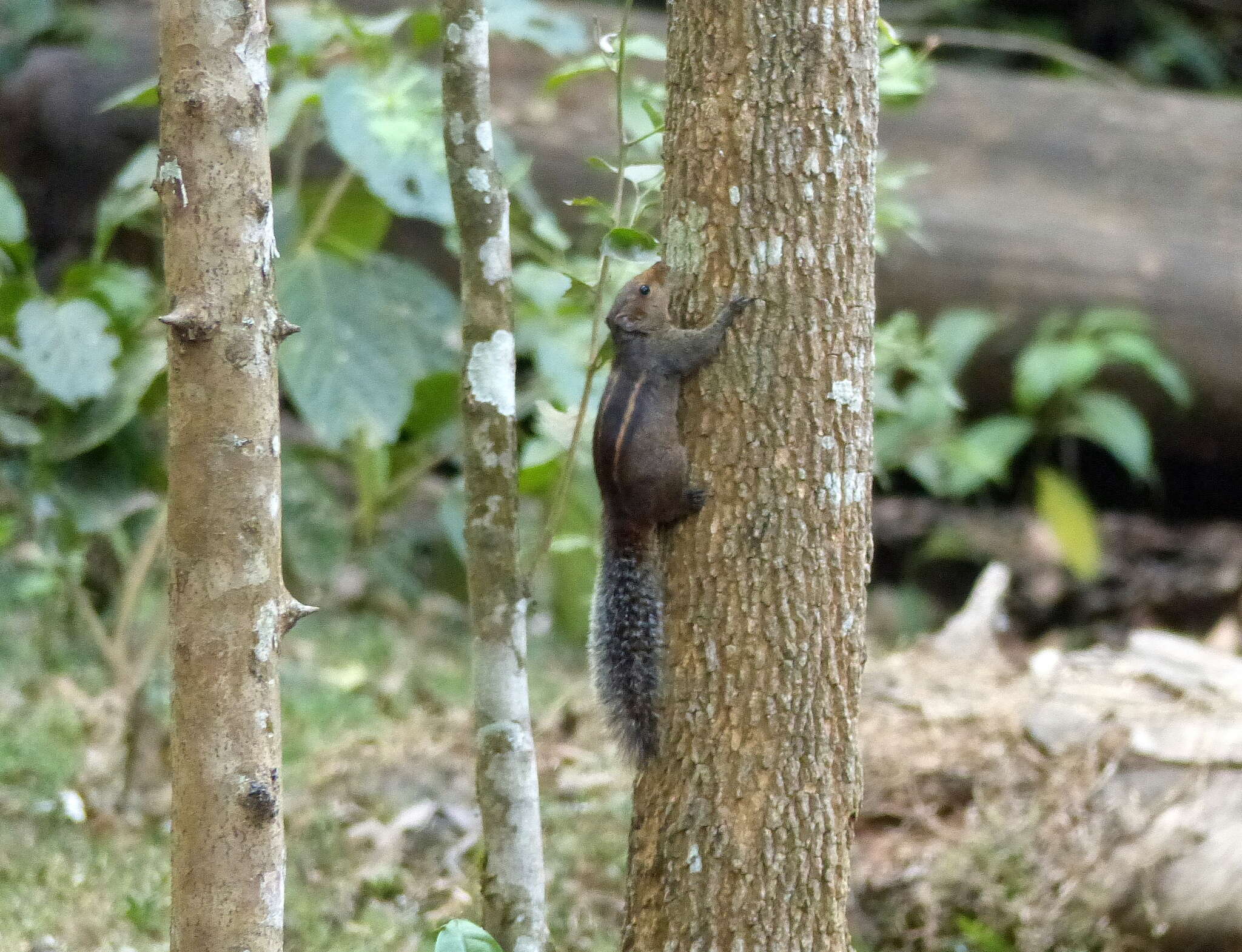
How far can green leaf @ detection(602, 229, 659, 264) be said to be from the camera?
8.71 ft

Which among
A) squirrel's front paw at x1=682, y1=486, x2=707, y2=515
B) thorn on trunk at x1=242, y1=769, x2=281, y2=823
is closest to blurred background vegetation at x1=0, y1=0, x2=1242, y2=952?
squirrel's front paw at x1=682, y1=486, x2=707, y2=515

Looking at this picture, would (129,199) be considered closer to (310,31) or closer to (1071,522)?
(310,31)

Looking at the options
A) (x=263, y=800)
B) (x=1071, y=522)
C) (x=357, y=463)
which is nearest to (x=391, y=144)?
(x=357, y=463)

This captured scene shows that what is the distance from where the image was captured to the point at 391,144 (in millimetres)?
4070

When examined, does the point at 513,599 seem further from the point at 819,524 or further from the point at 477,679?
the point at 819,524

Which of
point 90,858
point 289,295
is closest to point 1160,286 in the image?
point 289,295

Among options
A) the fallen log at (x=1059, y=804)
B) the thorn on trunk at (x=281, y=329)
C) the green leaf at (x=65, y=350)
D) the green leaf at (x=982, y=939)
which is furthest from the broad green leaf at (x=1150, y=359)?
the thorn on trunk at (x=281, y=329)

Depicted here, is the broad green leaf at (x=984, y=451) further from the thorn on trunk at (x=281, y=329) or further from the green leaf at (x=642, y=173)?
the thorn on trunk at (x=281, y=329)

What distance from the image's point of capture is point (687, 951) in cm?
253

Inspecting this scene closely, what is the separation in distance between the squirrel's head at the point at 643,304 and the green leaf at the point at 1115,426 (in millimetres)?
4334

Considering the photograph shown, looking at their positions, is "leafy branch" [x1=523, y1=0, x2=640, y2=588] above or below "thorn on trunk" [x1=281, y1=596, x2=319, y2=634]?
above

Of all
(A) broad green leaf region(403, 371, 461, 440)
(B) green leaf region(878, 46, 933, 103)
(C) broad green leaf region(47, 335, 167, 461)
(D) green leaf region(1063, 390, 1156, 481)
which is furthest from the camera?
(D) green leaf region(1063, 390, 1156, 481)

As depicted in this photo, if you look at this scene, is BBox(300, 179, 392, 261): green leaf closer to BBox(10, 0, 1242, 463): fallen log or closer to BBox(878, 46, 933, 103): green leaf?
BBox(10, 0, 1242, 463): fallen log

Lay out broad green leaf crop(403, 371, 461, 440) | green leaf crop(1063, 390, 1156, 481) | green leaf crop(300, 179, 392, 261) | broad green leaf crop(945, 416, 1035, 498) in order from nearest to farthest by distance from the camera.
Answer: broad green leaf crop(403, 371, 461, 440), green leaf crop(300, 179, 392, 261), broad green leaf crop(945, 416, 1035, 498), green leaf crop(1063, 390, 1156, 481)
